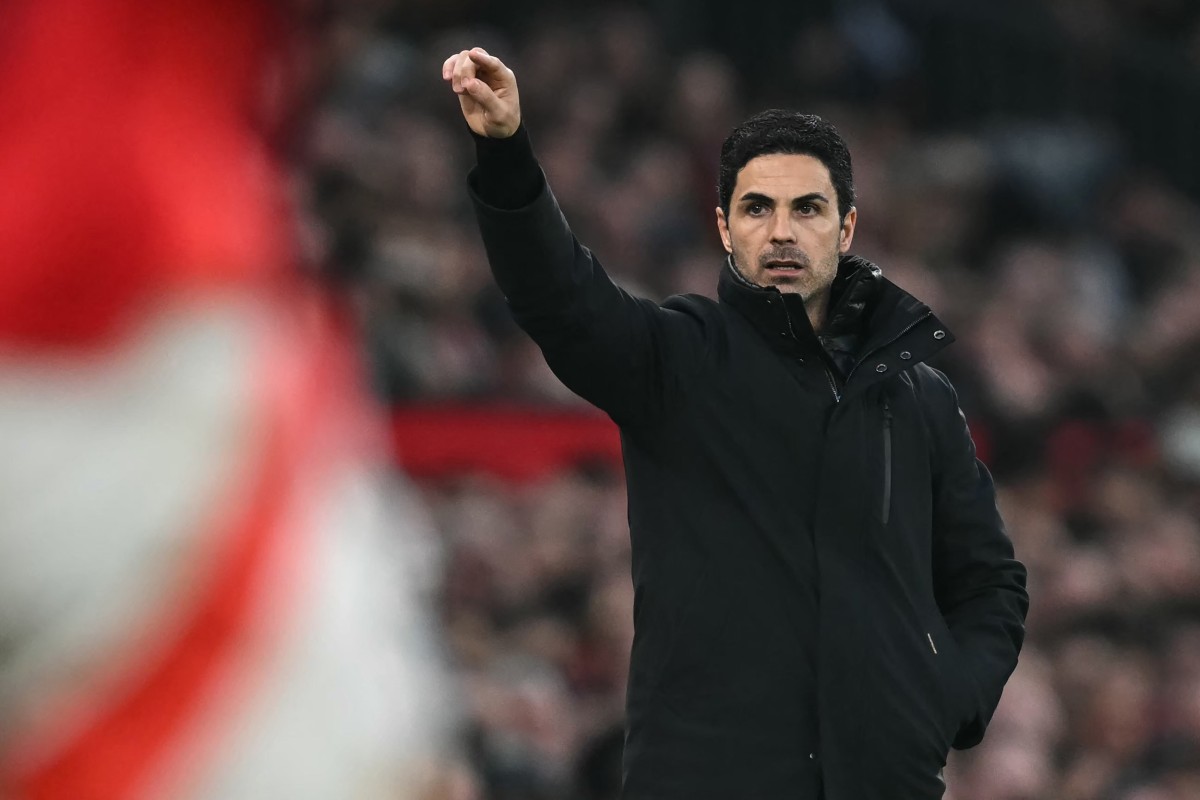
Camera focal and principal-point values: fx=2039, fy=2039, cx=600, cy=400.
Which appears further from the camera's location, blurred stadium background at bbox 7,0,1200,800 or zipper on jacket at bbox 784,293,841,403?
blurred stadium background at bbox 7,0,1200,800

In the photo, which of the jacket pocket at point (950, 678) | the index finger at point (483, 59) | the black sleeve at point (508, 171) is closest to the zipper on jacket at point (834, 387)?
the jacket pocket at point (950, 678)

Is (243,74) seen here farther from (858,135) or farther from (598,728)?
(858,135)

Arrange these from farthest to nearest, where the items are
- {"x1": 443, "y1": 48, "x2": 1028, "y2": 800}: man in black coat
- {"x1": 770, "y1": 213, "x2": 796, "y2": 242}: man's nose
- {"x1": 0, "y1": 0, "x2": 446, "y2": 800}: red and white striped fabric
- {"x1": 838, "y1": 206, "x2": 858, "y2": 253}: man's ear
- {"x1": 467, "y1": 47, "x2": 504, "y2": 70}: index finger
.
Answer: {"x1": 838, "y1": 206, "x2": 858, "y2": 253}: man's ear → {"x1": 770, "y1": 213, "x2": 796, "y2": 242}: man's nose → {"x1": 443, "y1": 48, "x2": 1028, "y2": 800}: man in black coat → {"x1": 467, "y1": 47, "x2": 504, "y2": 70}: index finger → {"x1": 0, "y1": 0, "x2": 446, "y2": 800}: red and white striped fabric

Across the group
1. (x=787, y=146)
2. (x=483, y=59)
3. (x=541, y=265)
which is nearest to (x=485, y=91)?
(x=483, y=59)

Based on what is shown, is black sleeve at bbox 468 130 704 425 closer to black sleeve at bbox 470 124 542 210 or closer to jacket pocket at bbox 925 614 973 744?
black sleeve at bbox 470 124 542 210

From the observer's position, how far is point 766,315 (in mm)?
3152

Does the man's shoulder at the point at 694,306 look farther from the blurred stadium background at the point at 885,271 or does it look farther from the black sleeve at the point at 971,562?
the blurred stadium background at the point at 885,271

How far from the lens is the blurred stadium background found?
21.5 feet

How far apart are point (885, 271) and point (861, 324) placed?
574cm

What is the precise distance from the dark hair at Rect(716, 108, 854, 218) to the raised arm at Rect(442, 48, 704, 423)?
43 cm

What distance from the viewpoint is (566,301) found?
2.86 meters

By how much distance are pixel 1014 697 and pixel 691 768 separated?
4.82 m

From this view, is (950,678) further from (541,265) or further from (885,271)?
(885,271)

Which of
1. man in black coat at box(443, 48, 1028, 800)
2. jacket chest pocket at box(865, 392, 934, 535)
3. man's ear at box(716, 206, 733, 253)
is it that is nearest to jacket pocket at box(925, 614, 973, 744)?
man in black coat at box(443, 48, 1028, 800)
